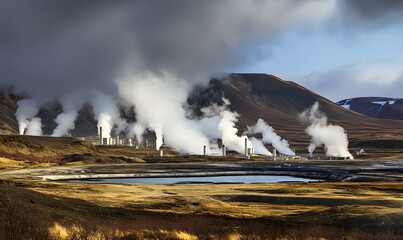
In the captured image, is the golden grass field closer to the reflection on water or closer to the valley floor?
the valley floor

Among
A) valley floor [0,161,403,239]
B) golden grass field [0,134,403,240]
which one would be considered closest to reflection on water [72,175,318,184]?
golden grass field [0,134,403,240]

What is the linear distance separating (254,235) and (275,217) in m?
10.2

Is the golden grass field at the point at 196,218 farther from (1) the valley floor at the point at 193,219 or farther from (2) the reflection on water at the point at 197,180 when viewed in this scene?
(2) the reflection on water at the point at 197,180

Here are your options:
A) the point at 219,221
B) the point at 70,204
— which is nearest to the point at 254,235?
the point at 219,221

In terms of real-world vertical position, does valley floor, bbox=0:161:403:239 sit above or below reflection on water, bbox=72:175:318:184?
below

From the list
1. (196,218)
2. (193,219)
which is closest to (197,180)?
(196,218)

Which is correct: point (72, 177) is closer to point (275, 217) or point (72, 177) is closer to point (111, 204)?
point (111, 204)

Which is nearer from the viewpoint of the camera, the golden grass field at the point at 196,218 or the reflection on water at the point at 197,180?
the golden grass field at the point at 196,218

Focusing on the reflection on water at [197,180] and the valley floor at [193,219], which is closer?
the valley floor at [193,219]

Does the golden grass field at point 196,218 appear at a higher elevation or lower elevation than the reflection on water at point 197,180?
lower

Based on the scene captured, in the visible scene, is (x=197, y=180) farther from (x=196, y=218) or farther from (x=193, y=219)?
(x=193, y=219)

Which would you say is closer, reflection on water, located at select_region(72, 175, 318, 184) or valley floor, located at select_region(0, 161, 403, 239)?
valley floor, located at select_region(0, 161, 403, 239)

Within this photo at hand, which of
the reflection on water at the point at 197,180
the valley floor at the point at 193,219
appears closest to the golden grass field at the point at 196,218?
the valley floor at the point at 193,219

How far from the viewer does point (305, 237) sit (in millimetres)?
30359
